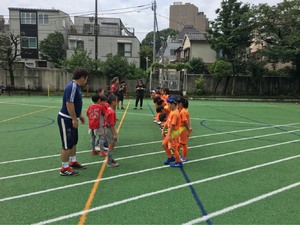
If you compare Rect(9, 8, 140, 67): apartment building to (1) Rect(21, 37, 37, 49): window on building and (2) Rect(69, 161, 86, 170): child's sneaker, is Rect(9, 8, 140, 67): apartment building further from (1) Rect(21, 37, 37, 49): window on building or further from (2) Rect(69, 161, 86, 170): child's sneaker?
(2) Rect(69, 161, 86, 170): child's sneaker

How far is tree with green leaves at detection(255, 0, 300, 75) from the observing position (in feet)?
82.3

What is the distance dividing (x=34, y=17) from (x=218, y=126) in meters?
37.0

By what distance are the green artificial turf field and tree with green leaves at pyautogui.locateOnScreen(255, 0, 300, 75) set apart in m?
19.8

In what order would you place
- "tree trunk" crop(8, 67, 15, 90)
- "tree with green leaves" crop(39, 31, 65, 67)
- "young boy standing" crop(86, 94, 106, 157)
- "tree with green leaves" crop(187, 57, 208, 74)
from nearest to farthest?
1. "young boy standing" crop(86, 94, 106, 157)
2. "tree trunk" crop(8, 67, 15, 90)
3. "tree with green leaves" crop(187, 57, 208, 74)
4. "tree with green leaves" crop(39, 31, 65, 67)

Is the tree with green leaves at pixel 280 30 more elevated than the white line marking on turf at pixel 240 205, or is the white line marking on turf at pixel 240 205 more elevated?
the tree with green leaves at pixel 280 30

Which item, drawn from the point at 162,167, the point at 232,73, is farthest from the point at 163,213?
the point at 232,73

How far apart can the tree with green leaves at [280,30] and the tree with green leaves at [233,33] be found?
117 cm

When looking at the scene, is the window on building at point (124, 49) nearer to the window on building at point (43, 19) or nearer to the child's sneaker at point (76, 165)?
the window on building at point (43, 19)

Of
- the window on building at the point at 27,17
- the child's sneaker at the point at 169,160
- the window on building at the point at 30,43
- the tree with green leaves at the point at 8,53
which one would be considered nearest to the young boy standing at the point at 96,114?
the child's sneaker at the point at 169,160

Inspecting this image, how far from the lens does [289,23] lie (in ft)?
84.8

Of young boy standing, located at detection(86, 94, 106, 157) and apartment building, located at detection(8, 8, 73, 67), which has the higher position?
apartment building, located at detection(8, 8, 73, 67)

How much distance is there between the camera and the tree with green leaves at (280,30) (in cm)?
2509

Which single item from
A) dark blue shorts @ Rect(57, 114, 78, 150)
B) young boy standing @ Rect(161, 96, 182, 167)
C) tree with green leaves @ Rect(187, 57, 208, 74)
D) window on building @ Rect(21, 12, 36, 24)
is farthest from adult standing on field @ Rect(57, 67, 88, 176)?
window on building @ Rect(21, 12, 36, 24)

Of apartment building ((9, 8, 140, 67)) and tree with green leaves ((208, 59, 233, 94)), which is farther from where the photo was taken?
apartment building ((9, 8, 140, 67))
